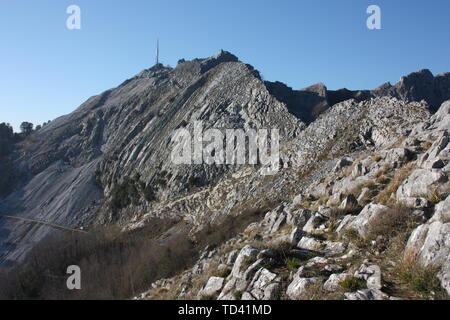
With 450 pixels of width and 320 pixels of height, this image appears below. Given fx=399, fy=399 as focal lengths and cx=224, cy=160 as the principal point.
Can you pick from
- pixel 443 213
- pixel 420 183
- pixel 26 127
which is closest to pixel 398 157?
pixel 420 183

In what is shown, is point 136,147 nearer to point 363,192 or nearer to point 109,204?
point 109,204

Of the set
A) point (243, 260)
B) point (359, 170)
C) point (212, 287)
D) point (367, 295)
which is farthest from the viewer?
point (359, 170)

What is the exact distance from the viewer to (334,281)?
7777 millimetres

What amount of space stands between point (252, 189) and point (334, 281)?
26224mm

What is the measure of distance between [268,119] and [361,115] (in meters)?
13.1

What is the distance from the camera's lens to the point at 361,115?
115 ft

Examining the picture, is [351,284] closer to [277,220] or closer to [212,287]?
[212,287]

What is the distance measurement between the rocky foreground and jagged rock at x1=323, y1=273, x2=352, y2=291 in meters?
0.02


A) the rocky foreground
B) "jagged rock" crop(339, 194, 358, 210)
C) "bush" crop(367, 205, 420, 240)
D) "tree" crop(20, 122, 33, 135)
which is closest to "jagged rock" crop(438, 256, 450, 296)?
the rocky foreground

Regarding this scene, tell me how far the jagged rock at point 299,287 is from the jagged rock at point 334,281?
0.96 ft

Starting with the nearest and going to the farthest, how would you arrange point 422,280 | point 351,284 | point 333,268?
point 422,280
point 351,284
point 333,268

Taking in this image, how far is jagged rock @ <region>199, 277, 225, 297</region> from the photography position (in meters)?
10.3
